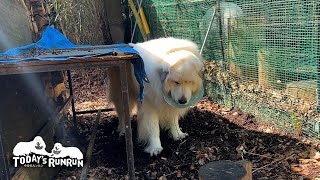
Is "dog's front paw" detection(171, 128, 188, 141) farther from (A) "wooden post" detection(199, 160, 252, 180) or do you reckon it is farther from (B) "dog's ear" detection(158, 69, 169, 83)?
(A) "wooden post" detection(199, 160, 252, 180)

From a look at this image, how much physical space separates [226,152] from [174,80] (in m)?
1.03

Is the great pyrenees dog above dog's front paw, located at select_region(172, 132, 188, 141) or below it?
above

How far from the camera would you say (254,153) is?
4.02 metres

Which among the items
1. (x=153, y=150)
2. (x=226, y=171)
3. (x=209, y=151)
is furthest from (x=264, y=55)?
(x=226, y=171)

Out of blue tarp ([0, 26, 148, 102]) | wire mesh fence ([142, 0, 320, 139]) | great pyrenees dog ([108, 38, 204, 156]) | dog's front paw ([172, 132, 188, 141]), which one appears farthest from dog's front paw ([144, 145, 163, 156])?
wire mesh fence ([142, 0, 320, 139])

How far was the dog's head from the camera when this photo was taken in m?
3.95

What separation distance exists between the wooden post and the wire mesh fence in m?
2.20

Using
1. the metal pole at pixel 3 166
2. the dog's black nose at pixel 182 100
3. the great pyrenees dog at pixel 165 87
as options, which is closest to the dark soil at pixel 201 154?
the great pyrenees dog at pixel 165 87

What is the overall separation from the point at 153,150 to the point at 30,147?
4.81 feet

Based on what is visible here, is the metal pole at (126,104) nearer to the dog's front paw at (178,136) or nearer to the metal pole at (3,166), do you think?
the metal pole at (3,166)

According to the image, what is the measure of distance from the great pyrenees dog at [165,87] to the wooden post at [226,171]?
1.76m

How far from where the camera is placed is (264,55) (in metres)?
4.78

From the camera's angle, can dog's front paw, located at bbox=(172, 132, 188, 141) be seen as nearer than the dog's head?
No

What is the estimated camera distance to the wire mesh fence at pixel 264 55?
404 centimetres
